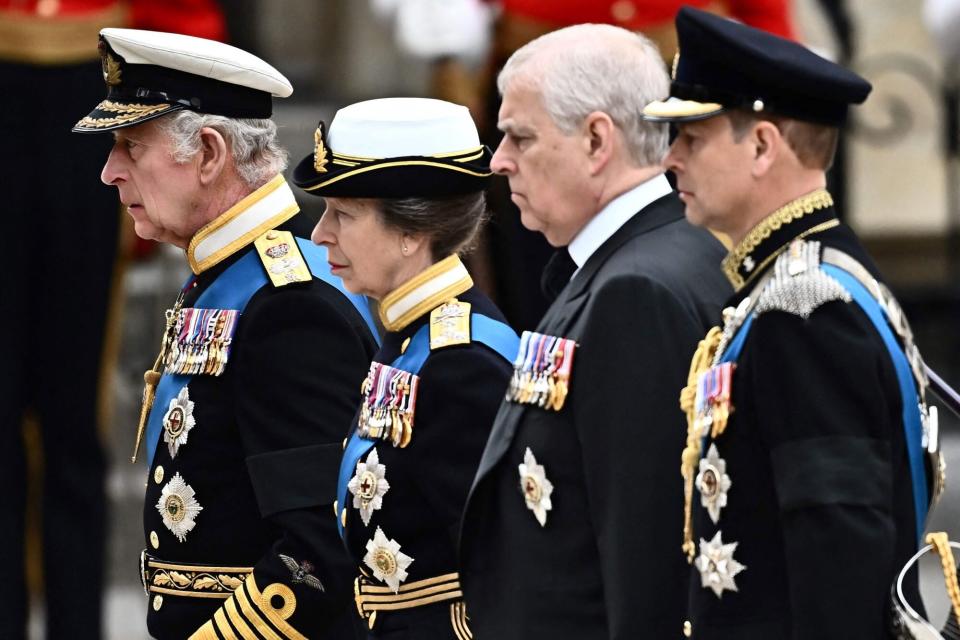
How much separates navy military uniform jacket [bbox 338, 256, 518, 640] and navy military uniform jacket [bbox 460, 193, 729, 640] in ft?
0.58

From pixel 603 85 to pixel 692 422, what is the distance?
2.42 ft

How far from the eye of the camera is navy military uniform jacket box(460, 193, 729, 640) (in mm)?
3602

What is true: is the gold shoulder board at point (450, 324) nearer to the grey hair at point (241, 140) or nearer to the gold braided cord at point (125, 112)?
the grey hair at point (241, 140)

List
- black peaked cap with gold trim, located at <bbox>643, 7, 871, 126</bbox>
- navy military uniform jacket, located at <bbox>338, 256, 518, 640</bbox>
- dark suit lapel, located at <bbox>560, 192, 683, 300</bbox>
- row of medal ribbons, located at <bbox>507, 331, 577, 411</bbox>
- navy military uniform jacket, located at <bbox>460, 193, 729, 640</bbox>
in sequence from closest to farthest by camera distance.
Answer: black peaked cap with gold trim, located at <bbox>643, 7, 871, 126</bbox>
navy military uniform jacket, located at <bbox>460, 193, 729, 640</bbox>
row of medal ribbons, located at <bbox>507, 331, 577, 411</bbox>
dark suit lapel, located at <bbox>560, 192, 683, 300</bbox>
navy military uniform jacket, located at <bbox>338, 256, 518, 640</bbox>

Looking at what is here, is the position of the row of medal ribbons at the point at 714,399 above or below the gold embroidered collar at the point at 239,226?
above

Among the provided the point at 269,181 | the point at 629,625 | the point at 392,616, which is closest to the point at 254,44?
the point at 269,181

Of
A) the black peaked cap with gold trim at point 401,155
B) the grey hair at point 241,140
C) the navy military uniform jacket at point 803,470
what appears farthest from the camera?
the grey hair at point 241,140

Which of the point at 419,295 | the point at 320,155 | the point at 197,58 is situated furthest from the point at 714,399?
the point at 197,58

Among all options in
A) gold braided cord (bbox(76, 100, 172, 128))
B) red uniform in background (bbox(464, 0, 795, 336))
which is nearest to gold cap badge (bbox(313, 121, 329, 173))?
gold braided cord (bbox(76, 100, 172, 128))

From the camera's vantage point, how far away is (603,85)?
3.88m

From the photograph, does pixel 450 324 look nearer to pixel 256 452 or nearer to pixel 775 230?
pixel 256 452

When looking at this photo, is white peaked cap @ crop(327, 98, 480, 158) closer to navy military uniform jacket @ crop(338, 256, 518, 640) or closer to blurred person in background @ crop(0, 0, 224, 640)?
navy military uniform jacket @ crop(338, 256, 518, 640)

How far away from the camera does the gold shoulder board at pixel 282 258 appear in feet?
14.2

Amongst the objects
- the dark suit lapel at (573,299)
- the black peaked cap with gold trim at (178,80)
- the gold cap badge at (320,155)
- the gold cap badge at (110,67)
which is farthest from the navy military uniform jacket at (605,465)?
the gold cap badge at (110,67)
